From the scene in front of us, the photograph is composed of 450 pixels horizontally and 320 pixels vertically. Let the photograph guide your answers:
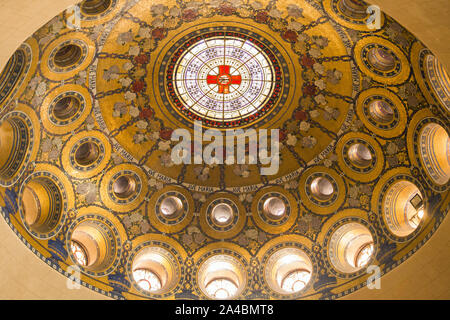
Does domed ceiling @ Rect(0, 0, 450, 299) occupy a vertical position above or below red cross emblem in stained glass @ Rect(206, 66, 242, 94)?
below

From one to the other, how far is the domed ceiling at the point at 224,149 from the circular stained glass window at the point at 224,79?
5 cm

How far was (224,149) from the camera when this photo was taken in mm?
16234

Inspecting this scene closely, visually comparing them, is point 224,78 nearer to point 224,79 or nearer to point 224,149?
point 224,79

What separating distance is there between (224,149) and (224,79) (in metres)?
2.42

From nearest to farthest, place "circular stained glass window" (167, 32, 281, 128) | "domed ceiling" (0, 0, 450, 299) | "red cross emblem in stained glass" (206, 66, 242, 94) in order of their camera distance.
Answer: "domed ceiling" (0, 0, 450, 299) < "circular stained glass window" (167, 32, 281, 128) < "red cross emblem in stained glass" (206, 66, 242, 94)

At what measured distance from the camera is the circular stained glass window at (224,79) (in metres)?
15.0

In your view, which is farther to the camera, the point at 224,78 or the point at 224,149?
the point at 224,149

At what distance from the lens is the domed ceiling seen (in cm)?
1255

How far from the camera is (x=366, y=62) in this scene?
13.8 metres

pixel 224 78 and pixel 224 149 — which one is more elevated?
pixel 224 78

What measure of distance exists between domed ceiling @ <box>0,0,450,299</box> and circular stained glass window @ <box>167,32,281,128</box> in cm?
5

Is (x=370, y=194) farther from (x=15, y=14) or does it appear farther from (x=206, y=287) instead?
(x=15, y=14)

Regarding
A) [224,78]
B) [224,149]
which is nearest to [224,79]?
[224,78]

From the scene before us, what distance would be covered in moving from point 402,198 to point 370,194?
37.9 inches
